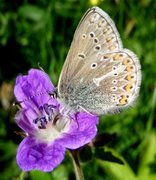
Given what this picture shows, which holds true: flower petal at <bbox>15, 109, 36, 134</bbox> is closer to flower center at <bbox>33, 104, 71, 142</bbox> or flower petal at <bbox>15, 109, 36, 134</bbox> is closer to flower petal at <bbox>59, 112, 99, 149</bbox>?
flower center at <bbox>33, 104, 71, 142</bbox>

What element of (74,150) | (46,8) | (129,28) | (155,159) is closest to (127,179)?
(155,159)

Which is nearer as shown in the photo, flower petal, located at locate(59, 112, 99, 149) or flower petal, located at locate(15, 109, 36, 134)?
flower petal, located at locate(59, 112, 99, 149)

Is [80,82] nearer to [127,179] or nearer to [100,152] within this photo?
[100,152]

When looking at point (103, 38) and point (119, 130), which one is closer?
point (103, 38)

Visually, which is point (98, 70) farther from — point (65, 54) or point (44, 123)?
point (65, 54)

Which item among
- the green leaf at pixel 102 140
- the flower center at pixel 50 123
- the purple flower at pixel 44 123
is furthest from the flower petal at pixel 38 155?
the green leaf at pixel 102 140

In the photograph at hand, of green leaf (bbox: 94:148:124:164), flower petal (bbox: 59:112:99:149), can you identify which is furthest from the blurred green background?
flower petal (bbox: 59:112:99:149)
